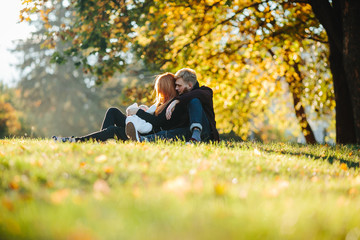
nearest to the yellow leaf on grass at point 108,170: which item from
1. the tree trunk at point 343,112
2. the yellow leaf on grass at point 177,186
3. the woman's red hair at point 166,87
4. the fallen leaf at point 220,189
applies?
the yellow leaf on grass at point 177,186

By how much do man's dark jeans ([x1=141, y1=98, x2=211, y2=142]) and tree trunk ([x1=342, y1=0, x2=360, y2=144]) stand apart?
13.8ft

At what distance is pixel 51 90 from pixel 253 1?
96.3ft

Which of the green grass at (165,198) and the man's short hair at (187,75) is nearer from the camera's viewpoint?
the green grass at (165,198)

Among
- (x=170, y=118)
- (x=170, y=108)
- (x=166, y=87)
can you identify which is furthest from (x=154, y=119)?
(x=166, y=87)

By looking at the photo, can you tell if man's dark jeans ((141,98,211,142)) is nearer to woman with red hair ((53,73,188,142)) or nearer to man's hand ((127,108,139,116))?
woman with red hair ((53,73,188,142))

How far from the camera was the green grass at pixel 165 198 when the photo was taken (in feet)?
5.96

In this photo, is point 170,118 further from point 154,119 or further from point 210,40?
point 210,40

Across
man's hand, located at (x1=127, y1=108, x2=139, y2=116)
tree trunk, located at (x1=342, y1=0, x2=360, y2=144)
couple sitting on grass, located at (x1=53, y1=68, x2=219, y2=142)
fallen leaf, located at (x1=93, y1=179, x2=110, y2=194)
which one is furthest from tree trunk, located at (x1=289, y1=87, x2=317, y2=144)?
fallen leaf, located at (x1=93, y1=179, x2=110, y2=194)

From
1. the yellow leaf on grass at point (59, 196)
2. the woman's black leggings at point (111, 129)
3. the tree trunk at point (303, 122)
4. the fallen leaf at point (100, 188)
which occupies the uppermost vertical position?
the woman's black leggings at point (111, 129)

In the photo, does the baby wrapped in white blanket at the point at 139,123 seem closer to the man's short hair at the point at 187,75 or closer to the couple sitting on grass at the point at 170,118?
the couple sitting on grass at the point at 170,118

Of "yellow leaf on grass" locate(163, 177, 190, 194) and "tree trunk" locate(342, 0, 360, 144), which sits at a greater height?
"tree trunk" locate(342, 0, 360, 144)

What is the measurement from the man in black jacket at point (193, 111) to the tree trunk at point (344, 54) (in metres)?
4.12

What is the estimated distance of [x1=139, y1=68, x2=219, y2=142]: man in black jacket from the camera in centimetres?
588

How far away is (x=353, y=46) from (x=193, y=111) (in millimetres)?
4827
